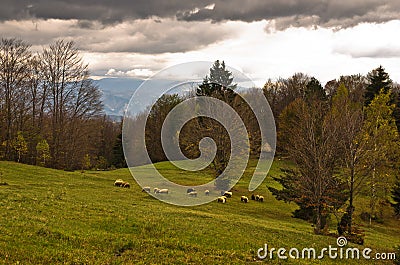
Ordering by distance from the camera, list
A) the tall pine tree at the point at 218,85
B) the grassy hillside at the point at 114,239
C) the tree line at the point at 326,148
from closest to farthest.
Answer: the grassy hillside at the point at 114,239 < the tree line at the point at 326,148 < the tall pine tree at the point at 218,85

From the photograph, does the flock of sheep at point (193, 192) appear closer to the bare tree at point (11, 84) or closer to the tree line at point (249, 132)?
the tree line at point (249, 132)

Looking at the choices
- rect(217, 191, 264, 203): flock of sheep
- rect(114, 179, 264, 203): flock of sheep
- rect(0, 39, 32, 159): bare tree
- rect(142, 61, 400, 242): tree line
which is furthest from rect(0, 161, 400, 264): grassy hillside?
rect(0, 39, 32, 159): bare tree

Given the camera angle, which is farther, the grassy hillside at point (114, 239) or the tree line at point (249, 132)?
the tree line at point (249, 132)

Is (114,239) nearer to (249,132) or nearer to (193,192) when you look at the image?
(193,192)

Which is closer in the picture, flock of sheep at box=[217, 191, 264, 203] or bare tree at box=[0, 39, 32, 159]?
flock of sheep at box=[217, 191, 264, 203]

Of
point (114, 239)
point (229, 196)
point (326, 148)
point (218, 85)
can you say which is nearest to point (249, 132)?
point (229, 196)

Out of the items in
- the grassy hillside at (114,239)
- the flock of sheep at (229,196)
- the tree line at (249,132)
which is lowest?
the flock of sheep at (229,196)

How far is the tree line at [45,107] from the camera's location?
60.1m

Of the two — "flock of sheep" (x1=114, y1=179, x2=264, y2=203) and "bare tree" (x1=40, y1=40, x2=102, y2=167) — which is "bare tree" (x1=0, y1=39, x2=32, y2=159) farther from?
"flock of sheep" (x1=114, y1=179, x2=264, y2=203)

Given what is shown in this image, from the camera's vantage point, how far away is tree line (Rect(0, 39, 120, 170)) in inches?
2367

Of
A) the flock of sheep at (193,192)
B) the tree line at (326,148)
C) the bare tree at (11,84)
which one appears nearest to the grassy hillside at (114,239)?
the tree line at (326,148)

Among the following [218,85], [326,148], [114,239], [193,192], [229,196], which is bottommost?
[229,196]

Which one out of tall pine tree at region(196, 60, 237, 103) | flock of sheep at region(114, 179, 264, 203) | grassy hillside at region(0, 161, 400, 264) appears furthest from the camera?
tall pine tree at region(196, 60, 237, 103)

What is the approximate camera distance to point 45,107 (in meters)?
69.7
